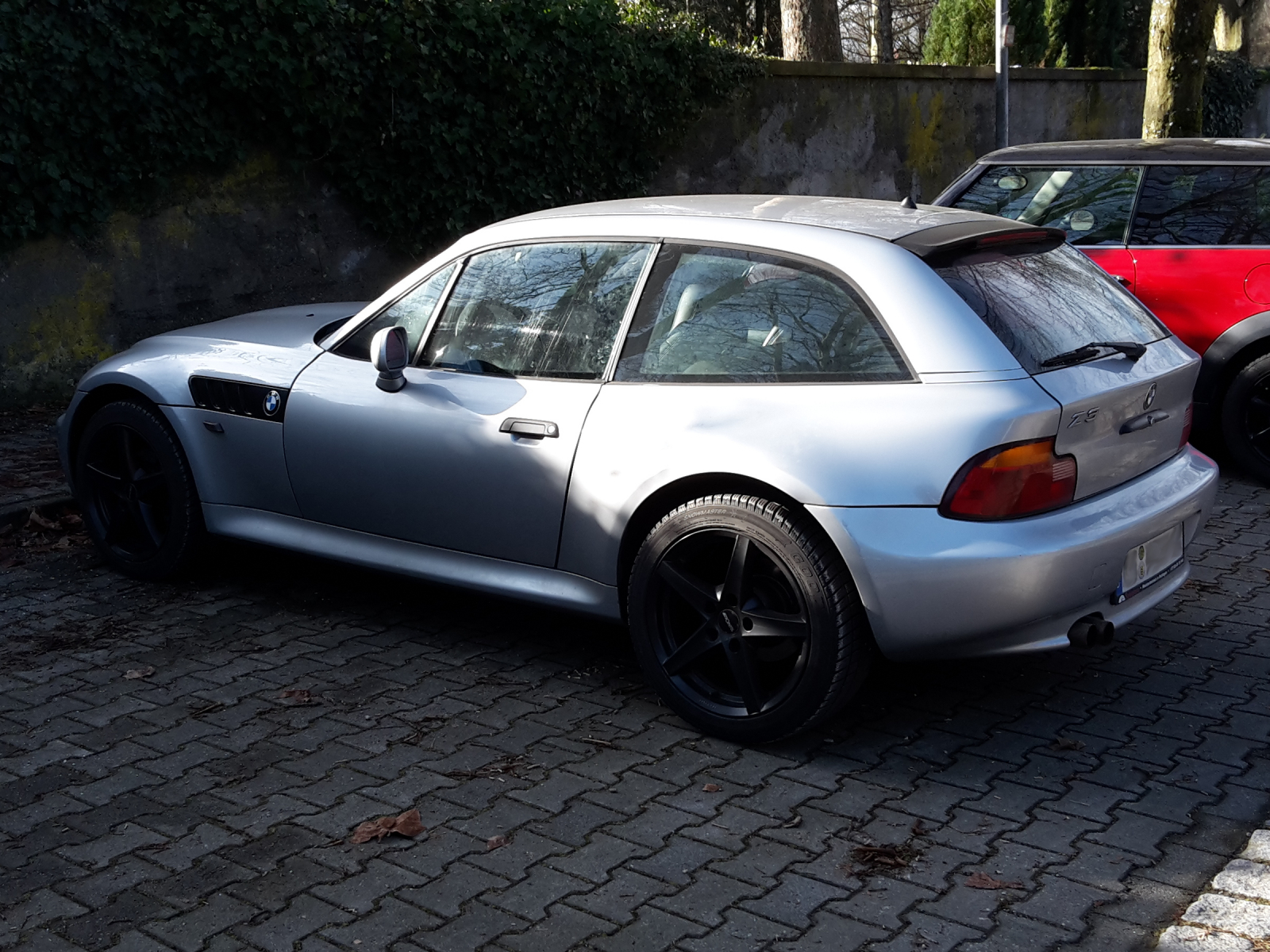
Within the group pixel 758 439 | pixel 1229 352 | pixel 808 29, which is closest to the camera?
pixel 758 439

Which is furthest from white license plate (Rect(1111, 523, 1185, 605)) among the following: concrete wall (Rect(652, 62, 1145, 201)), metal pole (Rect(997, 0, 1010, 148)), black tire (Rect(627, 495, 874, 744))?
metal pole (Rect(997, 0, 1010, 148))

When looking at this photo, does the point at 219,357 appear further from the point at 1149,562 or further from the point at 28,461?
the point at 1149,562

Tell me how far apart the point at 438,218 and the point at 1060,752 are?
7.89 m

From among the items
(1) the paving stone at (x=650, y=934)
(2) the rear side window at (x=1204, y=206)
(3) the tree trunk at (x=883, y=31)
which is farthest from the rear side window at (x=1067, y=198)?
(3) the tree trunk at (x=883, y=31)

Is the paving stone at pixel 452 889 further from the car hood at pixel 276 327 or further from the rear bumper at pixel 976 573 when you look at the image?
the car hood at pixel 276 327

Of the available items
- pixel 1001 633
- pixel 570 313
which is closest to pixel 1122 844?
pixel 1001 633

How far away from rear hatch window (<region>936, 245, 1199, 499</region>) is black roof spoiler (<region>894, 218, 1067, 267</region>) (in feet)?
A: 0.08

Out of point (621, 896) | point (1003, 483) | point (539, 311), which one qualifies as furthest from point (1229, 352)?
point (621, 896)

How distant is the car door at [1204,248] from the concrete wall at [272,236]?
1371mm

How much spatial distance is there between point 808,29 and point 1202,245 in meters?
11.5

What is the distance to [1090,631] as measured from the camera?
154 inches

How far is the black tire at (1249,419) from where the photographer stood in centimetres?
704

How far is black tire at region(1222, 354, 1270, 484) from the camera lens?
7.04 m

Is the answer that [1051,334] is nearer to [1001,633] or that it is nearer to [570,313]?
[1001,633]
